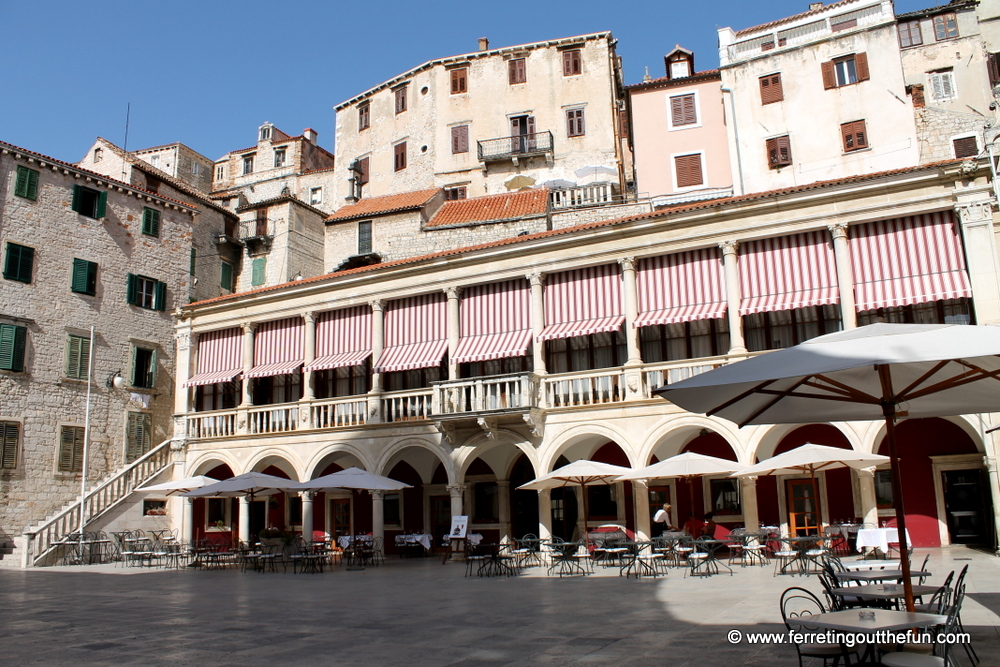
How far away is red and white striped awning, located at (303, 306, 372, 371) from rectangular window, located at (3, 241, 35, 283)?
10.1 meters

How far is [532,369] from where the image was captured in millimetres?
24344

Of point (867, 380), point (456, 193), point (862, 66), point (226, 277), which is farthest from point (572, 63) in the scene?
point (867, 380)

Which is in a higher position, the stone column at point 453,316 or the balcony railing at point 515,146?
the balcony railing at point 515,146

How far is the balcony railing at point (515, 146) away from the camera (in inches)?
1596

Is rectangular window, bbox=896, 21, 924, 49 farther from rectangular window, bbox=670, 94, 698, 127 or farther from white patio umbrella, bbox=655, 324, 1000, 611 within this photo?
white patio umbrella, bbox=655, 324, 1000, 611

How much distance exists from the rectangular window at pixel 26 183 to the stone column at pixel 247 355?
8556 millimetres

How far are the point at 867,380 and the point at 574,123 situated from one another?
35.1 meters

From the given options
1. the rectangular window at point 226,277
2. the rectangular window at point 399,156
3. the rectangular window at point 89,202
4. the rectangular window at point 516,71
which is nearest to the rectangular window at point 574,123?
the rectangular window at point 516,71

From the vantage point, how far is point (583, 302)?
22688 millimetres

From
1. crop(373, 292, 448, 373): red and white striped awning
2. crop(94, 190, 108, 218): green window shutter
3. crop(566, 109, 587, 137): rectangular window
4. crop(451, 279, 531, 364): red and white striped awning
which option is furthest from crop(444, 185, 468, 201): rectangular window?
crop(451, 279, 531, 364): red and white striped awning

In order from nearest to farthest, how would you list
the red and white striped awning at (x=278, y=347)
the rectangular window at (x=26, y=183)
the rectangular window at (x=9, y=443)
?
1. the rectangular window at (x=9, y=443)
2. the red and white striped awning at (x=278, y=347)
3. the rectangular window at (x=26, y=183)

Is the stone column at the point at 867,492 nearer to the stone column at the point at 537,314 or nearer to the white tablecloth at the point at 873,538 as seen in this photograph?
the white tablecloth at the point at 873,538

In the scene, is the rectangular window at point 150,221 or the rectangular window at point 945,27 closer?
the rectangular window at point 150,221

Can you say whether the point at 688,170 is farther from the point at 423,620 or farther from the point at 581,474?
the point at 423,620
